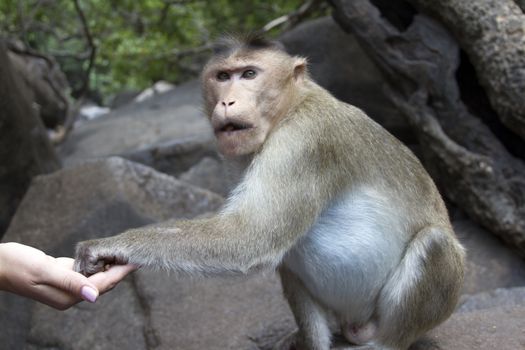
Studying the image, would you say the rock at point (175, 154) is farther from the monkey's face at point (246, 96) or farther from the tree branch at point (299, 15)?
the monkey's face at point (246, 96)

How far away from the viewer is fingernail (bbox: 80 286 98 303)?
132 inches

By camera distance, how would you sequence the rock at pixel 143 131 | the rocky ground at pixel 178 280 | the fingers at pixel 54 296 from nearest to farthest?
1. the fingers at pixel 54 296
2. the rocky ground at pixel 178 280
3. the rock at pixel 143 131

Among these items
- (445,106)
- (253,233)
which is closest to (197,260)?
(253,233)

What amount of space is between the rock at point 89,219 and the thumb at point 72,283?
2.06m

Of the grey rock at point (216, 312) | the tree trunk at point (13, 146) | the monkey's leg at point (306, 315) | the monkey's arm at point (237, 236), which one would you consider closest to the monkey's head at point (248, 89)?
the monkey's arm at point (237, 236)

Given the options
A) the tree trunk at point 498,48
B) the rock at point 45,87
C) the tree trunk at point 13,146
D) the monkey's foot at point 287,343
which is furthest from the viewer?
the rock at point 45,87

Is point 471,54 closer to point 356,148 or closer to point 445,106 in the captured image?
point 445,106

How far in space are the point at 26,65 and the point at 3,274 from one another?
9.66 m

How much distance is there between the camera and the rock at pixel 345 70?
29.5 ft

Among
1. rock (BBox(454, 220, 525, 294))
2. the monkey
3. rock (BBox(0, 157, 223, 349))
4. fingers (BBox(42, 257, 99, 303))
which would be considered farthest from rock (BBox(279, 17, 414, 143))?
fingers (BBox(42, 257, 99, 303))

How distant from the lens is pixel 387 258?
4.27 meters

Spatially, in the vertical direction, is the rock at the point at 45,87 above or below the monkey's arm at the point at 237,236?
below

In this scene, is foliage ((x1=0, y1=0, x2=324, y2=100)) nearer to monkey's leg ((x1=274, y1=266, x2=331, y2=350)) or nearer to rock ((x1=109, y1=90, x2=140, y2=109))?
rock ((x1=109, y1=90, x2=140, y2=109))

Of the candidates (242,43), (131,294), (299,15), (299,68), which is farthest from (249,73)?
(299,15)
